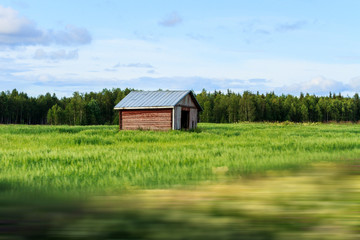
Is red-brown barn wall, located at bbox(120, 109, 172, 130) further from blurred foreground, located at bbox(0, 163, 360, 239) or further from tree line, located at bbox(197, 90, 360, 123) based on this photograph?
tree line, located at bbox(197, 90, 360, 123)

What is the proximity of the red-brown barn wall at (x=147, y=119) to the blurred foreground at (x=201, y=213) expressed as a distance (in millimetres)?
26562

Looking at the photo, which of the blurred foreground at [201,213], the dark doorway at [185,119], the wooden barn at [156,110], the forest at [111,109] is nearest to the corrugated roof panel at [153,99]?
the wooden barn at [156,110]

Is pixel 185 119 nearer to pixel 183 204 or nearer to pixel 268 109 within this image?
pixel 183 204

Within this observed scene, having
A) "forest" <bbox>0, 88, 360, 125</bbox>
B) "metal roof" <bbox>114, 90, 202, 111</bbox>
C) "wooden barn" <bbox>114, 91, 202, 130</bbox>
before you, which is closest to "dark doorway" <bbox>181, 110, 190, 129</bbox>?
"wooden barn" <bbox>114, 91, 202, 130</bbox>

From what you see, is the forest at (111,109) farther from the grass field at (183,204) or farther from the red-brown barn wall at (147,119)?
the grass field at (183,204)

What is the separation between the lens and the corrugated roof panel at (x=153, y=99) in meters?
33.1

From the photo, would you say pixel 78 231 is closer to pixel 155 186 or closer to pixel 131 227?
pixel 131 227

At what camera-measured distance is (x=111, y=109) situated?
117438mm

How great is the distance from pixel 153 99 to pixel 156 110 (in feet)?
5.31

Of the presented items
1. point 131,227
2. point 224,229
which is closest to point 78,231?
point 131,227

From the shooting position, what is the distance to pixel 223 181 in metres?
6.72

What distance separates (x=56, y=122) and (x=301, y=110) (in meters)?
87.2

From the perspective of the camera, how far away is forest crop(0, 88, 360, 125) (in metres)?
107

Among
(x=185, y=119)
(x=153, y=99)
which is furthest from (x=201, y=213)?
(x=185, y=119)
